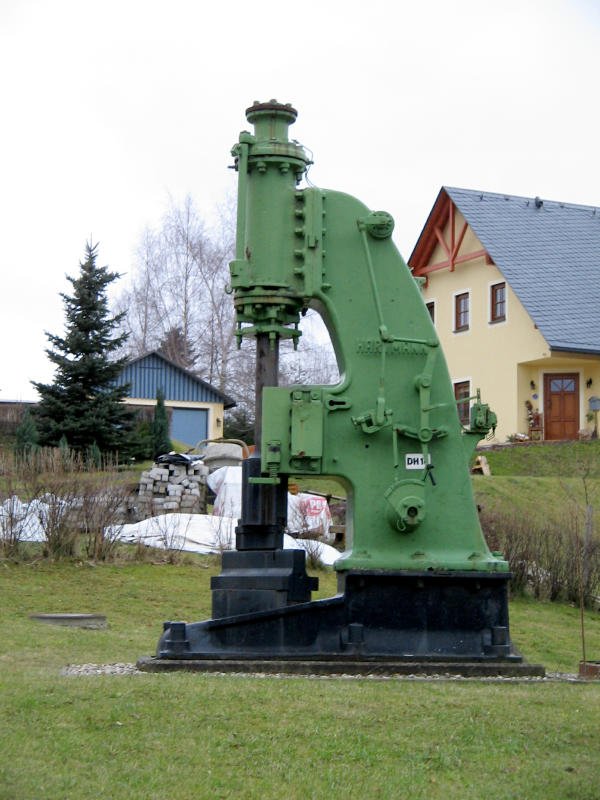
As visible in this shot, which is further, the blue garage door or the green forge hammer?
the blue garage door

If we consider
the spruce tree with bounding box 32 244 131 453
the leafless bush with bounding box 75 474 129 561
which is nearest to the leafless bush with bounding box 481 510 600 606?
the leafless bush with bounding box 75 474 129 561

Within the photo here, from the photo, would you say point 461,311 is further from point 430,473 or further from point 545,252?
point 430,473

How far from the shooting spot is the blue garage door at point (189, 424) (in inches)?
1793

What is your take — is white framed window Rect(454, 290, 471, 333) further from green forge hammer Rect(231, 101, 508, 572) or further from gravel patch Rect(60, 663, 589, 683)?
gravel patch Rect(60, 663, 589, 683)

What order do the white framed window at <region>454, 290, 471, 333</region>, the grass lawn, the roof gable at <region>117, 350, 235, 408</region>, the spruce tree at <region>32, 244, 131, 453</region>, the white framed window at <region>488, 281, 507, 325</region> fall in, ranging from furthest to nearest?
1. the roof gable at <region>117, 350, 235, 408</region>
2. the white framed window at <region>454, 290, 471, 333</region>
3. the white framed window at <region>488, 281, 507, 325</region>
4. the spruce tree at <region>32, 244, 131, 453</region>
5. the grass lawn

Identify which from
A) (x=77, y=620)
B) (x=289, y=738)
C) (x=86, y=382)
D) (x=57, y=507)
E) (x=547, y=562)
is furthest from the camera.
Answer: (x=86, y=382)

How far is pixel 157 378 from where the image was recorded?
148 feet

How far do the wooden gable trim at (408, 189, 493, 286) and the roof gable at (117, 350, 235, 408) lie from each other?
9201 mm

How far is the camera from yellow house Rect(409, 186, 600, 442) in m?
36.1

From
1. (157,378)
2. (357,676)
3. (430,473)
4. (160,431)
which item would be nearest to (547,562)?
(430,473)

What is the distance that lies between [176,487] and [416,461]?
16353 mm

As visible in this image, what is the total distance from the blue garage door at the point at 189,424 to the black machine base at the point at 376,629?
1466 inches

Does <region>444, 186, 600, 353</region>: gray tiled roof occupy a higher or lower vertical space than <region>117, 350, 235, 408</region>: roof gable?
higher

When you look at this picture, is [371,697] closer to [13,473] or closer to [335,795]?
[335,795]
